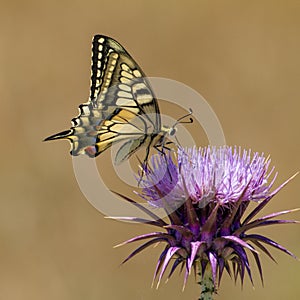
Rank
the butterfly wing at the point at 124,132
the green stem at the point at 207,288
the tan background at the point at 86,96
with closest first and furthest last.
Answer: the green stem at the point at 207,288 < the butterfly wing at the point at 124,132 < the tan background at the point at 86,96

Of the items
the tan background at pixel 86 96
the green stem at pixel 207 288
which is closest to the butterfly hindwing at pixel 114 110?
the green stem at pixel 207 288

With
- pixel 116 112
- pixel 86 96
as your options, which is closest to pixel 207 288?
pixel 116 112

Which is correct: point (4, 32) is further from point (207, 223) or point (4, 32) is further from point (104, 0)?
point (207, 223)

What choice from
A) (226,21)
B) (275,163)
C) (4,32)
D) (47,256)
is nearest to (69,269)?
(47,256)

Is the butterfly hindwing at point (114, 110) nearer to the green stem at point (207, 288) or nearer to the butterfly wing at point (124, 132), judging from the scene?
the butterfly wing at point (124, 132)

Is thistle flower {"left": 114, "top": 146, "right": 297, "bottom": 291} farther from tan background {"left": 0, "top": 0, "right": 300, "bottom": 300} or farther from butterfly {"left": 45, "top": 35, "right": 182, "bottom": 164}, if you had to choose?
tan background {"left": 0, "top": 0, "right": 300, "bottom": 300}

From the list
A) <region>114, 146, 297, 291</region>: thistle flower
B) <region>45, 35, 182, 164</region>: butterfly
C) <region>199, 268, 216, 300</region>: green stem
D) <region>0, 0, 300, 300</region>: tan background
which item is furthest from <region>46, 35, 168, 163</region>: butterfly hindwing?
<region>0, 0, 300, 300</region>: tan background
